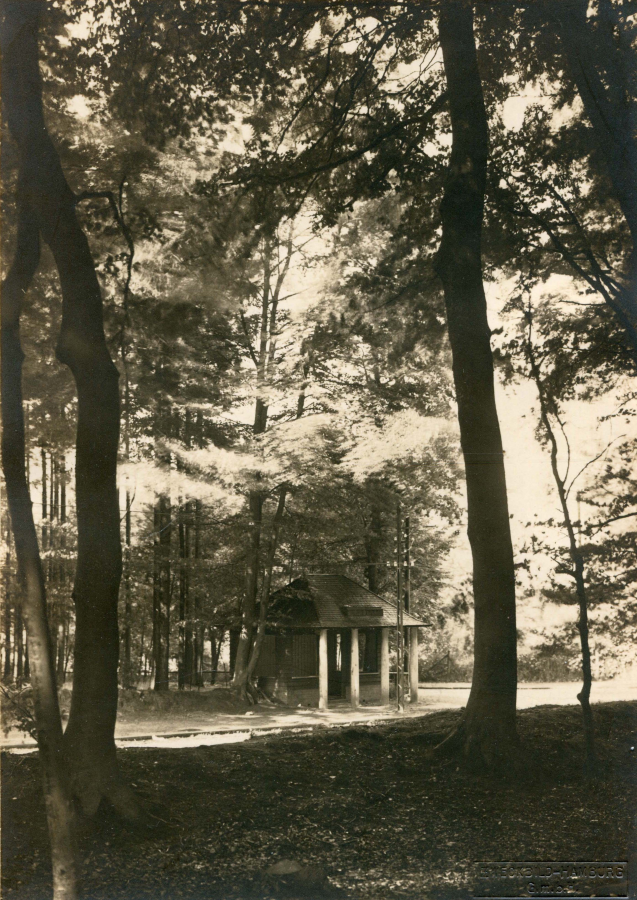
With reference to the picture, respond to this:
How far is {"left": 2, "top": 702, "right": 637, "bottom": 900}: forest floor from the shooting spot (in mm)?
3096

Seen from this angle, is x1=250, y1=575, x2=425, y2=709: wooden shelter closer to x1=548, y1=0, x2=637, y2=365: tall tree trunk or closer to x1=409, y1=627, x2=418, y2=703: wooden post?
x1=409, y1=627, x2=418, y2=703: wooden post

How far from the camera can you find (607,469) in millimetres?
3963

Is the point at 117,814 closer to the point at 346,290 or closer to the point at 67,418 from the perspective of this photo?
the point at 67,418

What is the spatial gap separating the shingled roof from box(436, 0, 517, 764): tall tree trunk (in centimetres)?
86

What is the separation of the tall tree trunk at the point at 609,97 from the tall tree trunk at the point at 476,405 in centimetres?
59

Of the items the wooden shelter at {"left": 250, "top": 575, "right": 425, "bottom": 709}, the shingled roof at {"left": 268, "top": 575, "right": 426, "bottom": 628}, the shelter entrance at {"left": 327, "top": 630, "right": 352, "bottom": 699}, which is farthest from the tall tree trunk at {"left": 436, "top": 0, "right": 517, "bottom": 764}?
the shelter entrance at {"left": 327, "top": 630, "right": 352, "bottom": 699}

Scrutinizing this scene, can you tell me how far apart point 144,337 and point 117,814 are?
2.39 meters

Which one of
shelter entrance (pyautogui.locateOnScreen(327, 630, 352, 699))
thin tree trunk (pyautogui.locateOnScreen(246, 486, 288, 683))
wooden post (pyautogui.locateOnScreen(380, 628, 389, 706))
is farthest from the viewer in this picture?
shelter entrance (pyautogui.locateOnScreen(327, 630, 352, 699))

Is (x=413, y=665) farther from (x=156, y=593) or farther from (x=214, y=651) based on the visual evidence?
(x=156, y=593)

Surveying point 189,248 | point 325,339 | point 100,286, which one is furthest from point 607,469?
point 100,286

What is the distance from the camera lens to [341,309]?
425 centimetres

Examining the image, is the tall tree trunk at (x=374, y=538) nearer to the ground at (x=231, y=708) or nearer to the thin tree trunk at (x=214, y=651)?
the ground at (x=231, y=708)

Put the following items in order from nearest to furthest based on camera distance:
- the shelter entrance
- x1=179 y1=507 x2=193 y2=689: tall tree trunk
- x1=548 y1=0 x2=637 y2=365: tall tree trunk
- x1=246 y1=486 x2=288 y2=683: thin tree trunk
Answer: x1=548 y1=0 x2=637 y2=365: tall tree trunk → x1=179 y1=507 x2=193 y2=689: tall tree trunk → x1=246 y1=486 x2=288 y2=683: thin tree trunk → the shelter entrance

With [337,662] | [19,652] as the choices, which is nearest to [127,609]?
[19,652]
